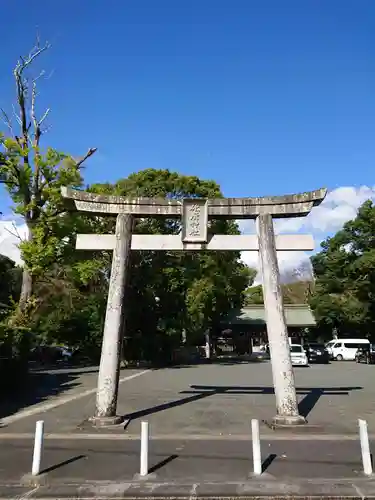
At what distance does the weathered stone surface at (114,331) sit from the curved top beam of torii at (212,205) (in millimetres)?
419

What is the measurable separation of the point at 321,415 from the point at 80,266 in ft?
53.5

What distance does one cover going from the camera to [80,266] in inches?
959

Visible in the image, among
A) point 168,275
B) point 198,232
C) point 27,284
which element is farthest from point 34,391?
point 168,275

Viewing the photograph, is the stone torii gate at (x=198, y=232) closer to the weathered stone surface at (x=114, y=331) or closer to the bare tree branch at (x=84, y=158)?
the weathered stone surface at (x=114, y=331)

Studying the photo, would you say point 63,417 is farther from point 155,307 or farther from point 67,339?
point 67,339

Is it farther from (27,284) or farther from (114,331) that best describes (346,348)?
(114,331)

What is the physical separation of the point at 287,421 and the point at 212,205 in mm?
5695

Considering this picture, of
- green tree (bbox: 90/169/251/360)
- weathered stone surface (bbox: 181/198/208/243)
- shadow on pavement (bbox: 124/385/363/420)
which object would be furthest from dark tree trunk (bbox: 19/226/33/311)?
weathered stone surface (bbox: 181/198/208/243)

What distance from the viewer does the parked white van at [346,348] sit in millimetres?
39469

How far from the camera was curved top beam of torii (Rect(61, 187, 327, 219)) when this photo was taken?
456 inches

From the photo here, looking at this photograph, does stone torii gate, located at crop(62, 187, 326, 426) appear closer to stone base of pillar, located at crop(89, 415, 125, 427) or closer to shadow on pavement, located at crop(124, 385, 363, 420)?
stone base of pillar, located at crop(89, 415, 125, 427)

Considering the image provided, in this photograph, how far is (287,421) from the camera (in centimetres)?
999

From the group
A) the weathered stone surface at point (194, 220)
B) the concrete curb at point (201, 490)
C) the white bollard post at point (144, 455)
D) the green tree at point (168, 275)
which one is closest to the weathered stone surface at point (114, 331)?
the weathered stone surface at point (194, 220)

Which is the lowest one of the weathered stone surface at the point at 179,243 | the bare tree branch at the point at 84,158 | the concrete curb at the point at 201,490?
the concrete curb at the point at 201,490
